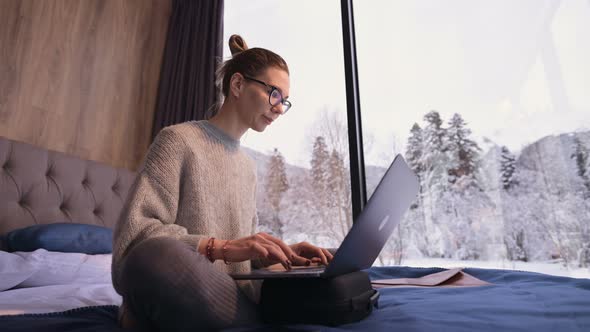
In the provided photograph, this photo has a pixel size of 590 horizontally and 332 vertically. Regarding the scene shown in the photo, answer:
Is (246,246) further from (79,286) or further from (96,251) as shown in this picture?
(96,251)

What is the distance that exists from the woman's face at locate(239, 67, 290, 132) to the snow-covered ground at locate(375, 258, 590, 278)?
1678 millimetres

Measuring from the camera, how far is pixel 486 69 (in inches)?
94.6

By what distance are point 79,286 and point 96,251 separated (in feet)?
1.27

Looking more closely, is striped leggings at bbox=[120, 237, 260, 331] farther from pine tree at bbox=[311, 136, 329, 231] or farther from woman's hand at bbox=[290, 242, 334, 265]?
pine tree at bbox=[311, 136, 329, 231]

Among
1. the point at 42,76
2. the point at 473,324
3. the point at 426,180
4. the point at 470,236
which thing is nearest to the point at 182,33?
the point at 42,76

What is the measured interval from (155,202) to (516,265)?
82.1 inches

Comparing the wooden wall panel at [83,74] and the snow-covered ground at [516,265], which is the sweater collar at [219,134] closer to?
the wooden wall panel at [83,74]

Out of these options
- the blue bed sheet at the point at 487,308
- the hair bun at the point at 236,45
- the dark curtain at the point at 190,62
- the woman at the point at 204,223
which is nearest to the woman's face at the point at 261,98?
the woman at the point at 204,223

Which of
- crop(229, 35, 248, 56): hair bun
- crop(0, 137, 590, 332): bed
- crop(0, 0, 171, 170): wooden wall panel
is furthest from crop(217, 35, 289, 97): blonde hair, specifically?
crop(0, 0, 171, 170): wooden wall panel

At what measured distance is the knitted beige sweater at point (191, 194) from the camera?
0.82 m

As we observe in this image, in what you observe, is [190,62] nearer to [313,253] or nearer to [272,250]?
[313,253]

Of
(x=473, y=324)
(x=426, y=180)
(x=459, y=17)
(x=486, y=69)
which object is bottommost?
(x=473, y=324)

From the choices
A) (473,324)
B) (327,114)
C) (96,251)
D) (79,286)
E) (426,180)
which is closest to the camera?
(473,324)

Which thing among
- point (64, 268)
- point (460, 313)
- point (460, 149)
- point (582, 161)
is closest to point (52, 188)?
point (64, 268)
